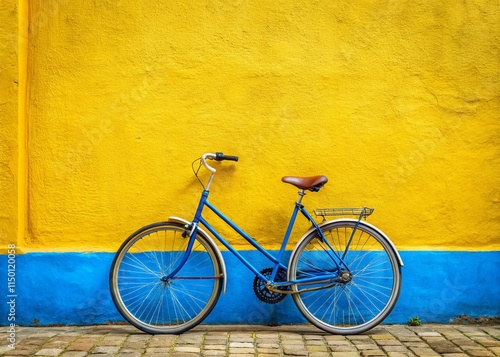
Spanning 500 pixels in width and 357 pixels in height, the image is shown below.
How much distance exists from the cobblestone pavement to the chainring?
0.26m

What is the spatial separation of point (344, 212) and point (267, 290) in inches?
36.5

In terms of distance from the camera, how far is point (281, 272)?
536cm

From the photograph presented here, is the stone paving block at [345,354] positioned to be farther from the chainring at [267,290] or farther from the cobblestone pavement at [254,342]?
the chainring at [267,290]

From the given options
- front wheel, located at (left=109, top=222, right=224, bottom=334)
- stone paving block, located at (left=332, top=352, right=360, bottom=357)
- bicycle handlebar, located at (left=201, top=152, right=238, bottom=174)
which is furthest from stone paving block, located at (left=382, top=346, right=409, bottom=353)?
bicycle handlebar, located at (left=201, top=152, right=238, bottom=174)

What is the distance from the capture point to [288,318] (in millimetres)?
5543

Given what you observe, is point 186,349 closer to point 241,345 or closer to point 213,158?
point 241,345

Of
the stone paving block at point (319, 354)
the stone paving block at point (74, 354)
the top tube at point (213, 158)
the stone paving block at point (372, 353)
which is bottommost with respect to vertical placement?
the stone paving block at point (372, 353)

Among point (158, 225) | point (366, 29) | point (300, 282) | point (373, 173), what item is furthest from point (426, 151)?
point (158, 225)

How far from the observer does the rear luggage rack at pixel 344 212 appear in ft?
17.4

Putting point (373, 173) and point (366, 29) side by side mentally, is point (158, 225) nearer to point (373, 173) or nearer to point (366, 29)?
point (373, 173)

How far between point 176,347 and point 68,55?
2.57 m

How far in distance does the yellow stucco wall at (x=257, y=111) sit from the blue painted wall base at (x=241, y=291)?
151 mm

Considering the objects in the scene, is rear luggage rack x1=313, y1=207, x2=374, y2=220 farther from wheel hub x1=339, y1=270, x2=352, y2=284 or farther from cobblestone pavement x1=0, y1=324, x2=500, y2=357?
cobblestone pavement x1=0, y1=324, x2=500, y2=357

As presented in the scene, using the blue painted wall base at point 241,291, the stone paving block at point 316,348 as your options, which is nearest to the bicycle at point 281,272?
the blue painted wall base at point 241,291
